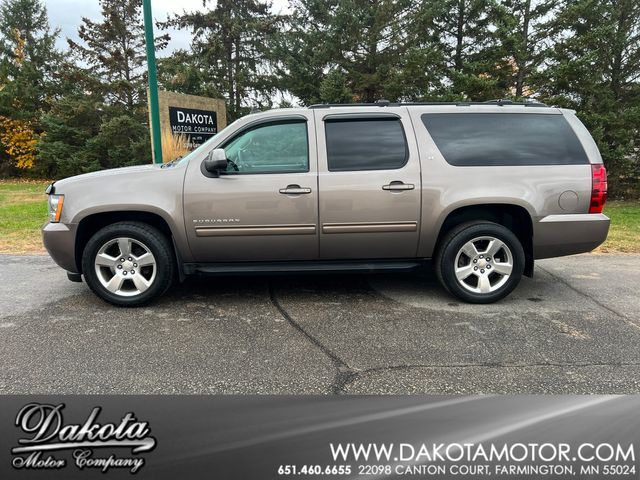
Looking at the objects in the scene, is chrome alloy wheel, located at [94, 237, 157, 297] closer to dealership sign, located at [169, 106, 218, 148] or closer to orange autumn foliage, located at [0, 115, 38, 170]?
dealership sign, located at [169, 106, 218, 148]

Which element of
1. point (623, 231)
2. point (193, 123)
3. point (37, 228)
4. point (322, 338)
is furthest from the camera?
point (193, 123)

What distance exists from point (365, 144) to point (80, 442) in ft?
10.7

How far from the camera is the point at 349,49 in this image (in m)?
16.8

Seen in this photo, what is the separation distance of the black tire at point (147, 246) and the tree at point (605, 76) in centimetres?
1283

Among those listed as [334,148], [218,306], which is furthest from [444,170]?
[218,306]

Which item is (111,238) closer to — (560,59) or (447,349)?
(447,349)

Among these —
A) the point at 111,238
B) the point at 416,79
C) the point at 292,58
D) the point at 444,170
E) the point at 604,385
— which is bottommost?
the point at 604,385

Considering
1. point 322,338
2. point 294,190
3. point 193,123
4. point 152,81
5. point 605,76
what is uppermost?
point 605,76

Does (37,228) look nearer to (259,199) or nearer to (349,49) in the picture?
(259,199)

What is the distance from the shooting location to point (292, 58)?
16.9 meters

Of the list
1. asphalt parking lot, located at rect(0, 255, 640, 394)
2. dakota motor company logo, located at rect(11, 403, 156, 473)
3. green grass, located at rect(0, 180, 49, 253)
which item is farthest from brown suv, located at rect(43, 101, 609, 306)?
green grass, located at rect(0, 180, 49, 253)

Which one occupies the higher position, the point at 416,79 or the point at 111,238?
the point at 416,79

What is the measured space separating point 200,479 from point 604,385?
2.43m

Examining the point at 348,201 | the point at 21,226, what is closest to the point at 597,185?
the point at 348,201
